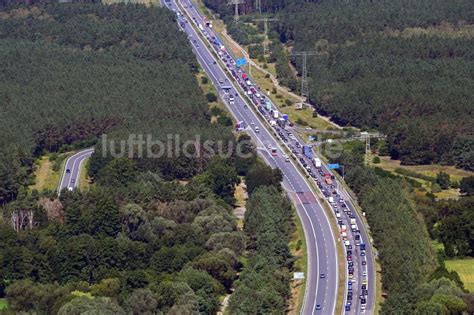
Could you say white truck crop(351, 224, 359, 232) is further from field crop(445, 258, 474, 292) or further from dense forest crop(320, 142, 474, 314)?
field crop(445, 258, 474, 292)

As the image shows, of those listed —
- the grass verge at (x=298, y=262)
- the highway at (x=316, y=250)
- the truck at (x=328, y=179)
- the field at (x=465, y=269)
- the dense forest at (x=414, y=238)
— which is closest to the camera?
the dense forest at (x=414, y=238)

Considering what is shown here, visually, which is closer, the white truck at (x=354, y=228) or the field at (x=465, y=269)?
the field at (x=465, y=269)

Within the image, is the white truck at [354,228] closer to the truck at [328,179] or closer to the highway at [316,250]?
the highway at [316,250]

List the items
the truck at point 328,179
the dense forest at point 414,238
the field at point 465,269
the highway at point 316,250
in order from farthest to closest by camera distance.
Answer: the truck at point 328,179 < the field at point 465,269 < the highway at point 316,250 < the dense forest at point 414,238

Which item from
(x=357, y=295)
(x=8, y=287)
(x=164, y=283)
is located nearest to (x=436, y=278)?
(x=357, y=295)

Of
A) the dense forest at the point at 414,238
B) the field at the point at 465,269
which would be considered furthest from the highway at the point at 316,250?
the field at the point at 465,269

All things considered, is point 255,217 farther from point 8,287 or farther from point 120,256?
point 8,287

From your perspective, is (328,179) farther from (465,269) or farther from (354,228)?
(465,269)

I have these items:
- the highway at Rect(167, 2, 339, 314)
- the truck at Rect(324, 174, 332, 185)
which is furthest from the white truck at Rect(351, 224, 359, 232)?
the truck at Rect(324, 174, 332, 185)

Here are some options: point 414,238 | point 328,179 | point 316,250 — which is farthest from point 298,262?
point 328,179
